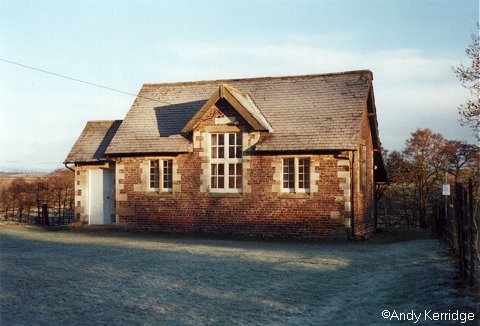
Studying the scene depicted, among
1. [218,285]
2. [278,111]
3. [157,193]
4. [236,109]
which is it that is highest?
[278,111]

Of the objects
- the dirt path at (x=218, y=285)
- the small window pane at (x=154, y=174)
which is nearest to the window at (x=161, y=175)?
the small window pane at (x=154, y=174)

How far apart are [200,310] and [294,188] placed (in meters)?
12.5

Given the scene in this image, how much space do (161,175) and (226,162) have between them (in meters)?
3.05

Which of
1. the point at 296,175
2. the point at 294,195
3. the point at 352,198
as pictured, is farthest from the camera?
the point at 296,175

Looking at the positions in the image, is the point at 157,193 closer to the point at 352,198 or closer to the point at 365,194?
the point at 352,198

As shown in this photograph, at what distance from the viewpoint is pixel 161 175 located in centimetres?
2227

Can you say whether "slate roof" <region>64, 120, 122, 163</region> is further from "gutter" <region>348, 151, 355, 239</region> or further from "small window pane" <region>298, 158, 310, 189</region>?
"gutter" <region>348, 151, 355, 239</region>

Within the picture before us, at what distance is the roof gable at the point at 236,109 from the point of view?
20.5 metres

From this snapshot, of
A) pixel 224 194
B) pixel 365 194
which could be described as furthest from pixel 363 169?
pixel 224 194

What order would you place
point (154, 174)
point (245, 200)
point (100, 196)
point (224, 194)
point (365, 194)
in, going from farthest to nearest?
point (100, 196), point (365, 194), point (154, 174), point (224, 194), point (245, 200)

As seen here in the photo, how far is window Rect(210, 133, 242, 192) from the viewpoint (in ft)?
69.7

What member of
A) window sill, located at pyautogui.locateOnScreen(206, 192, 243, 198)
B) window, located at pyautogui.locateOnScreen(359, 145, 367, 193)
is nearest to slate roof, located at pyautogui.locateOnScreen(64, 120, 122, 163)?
window sill, located at pyautogui.locateOnScreen(206, 192, 243, 198)

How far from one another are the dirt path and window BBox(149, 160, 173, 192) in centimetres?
619

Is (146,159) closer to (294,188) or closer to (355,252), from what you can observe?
(294,188)
